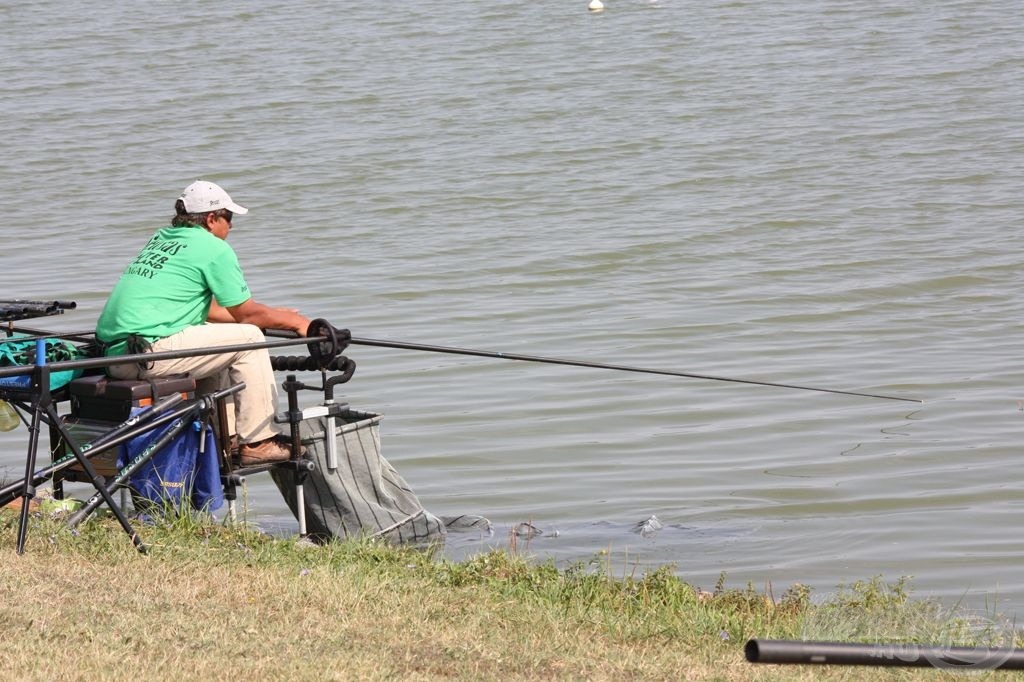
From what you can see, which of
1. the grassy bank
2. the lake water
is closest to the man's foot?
the grassy bank

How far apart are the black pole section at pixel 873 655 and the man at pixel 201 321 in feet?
13.0

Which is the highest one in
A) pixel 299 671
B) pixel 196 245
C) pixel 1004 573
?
pixel 196 245

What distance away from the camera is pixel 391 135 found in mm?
19750

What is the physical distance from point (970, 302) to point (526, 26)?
A: 15.6m

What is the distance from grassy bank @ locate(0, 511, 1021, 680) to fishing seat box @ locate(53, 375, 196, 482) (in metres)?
0.37

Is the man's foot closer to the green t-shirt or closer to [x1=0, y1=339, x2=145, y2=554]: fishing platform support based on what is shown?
the green t-shirt

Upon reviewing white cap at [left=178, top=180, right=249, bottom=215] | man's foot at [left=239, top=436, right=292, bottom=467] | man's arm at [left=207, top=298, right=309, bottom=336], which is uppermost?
white cap at [left=178, top=180, right=249, bottom=215]

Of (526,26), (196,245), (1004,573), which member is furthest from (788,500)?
(526,26)

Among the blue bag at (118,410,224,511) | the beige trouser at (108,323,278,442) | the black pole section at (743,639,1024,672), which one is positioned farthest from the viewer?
the beige trouser at (108,323,278,442)

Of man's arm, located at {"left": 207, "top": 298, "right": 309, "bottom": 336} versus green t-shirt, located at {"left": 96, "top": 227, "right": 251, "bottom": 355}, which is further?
man's arm, located at {"left": 207, "top": 298, "right": 309, "bottom": 336}

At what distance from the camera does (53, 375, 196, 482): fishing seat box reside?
5.79 m

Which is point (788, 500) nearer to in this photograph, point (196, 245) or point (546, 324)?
point (196, 245)

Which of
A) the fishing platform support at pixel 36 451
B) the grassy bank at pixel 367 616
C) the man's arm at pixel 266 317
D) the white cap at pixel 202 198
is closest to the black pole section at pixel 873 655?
the grassy bank at pixel 367 616

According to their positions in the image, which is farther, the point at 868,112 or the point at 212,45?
the point at 212,45
